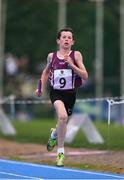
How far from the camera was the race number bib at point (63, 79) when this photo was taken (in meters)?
13.5

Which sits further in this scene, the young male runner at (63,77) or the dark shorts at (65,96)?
the dark shorts at (65,96)

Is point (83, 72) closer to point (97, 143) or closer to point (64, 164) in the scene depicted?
point (64, 164)

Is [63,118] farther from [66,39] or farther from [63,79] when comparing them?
[66,39]

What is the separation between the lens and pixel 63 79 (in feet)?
44.2

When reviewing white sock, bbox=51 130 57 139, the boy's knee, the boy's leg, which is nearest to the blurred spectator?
white sock, bbox=51 130 57 139

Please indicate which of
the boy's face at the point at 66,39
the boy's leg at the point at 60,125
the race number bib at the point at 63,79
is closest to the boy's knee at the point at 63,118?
the boy's leg at the point at 60,125

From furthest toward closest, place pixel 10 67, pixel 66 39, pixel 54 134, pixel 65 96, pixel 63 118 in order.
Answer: pixel 10 67, pixel 54 134, pixel 65 96, pixel 66 39, pixel 63 118

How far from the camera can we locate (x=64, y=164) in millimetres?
13820

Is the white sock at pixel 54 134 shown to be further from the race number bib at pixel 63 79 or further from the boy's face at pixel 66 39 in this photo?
the boy's face at pixel 66 39

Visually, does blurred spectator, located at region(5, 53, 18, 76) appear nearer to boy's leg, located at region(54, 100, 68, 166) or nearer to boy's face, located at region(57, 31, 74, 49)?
boy's face, located at region(57, 31, 74, 49)

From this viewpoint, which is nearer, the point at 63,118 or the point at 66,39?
the point at 63,118

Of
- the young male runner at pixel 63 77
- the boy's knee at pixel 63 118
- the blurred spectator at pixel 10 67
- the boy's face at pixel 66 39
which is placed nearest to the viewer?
the boy's knee at pixel 63 118

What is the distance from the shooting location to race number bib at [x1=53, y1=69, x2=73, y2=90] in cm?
1346

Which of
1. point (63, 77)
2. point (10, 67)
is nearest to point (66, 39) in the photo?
point (63, 77)
